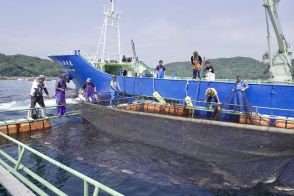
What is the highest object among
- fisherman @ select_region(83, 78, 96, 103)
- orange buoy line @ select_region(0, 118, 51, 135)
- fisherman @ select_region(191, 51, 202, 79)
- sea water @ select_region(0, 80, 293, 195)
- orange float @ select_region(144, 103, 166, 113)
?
fisherman @ select_region(191, 51, 202, 79)

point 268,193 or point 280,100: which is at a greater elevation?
point 280,100

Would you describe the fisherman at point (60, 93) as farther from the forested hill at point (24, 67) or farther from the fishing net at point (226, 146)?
the forested hill at point (24, 67)

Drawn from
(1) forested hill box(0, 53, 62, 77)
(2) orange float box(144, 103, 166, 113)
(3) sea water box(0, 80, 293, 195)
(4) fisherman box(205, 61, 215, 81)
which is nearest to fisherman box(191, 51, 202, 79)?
(4) fisherman box(205, 61, 215, 81)

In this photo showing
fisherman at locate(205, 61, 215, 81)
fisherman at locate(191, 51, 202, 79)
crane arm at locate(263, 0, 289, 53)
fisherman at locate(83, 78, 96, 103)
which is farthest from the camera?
fisherman at locate(83, 78, 96, 103)

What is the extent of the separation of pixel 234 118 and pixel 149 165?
798 cm

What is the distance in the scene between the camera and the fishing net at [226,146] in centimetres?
691

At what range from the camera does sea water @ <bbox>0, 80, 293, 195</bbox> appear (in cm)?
748

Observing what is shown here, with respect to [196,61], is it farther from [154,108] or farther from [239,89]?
[154,108]

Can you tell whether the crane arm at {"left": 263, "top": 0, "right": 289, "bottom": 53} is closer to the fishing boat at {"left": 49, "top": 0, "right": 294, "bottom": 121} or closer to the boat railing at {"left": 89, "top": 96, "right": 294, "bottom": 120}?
the fishing boat at {"left": 49, "top": 0, "right": 294, "bottom": 121}

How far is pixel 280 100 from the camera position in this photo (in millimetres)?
15141

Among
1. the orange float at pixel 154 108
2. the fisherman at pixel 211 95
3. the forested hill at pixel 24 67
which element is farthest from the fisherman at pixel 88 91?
the forested hill at pixel 24 67

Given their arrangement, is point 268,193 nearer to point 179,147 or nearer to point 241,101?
point 179,147

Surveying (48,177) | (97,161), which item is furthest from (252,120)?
(48,177)

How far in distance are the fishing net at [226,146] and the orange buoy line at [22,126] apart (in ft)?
19.9
